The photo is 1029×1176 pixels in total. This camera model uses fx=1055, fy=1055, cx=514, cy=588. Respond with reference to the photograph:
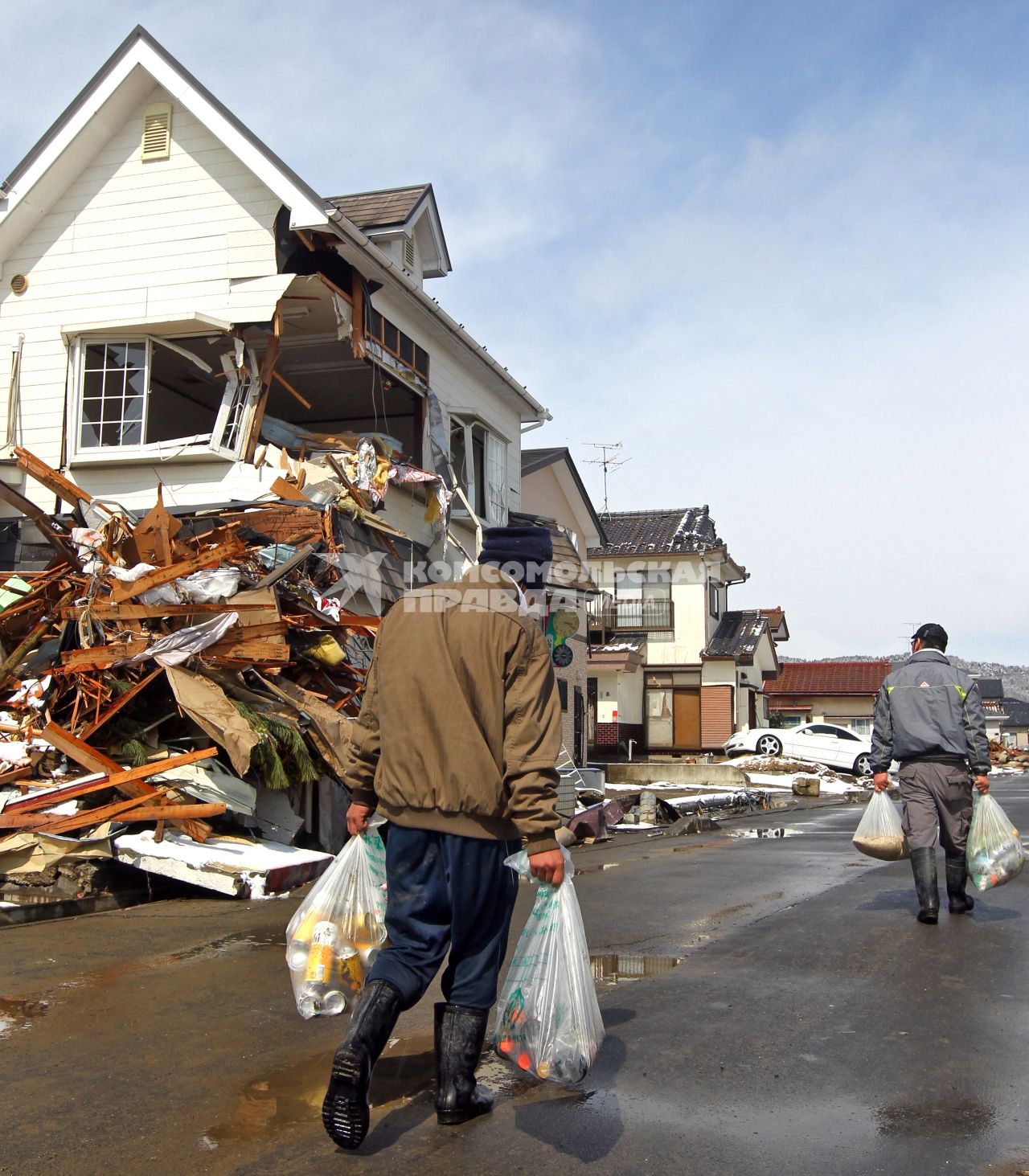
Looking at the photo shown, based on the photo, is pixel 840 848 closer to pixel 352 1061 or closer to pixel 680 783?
pixel 352 1061

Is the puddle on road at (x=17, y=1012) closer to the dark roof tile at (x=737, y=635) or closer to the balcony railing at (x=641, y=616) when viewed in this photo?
the balcony railing at (x=641, y=616)

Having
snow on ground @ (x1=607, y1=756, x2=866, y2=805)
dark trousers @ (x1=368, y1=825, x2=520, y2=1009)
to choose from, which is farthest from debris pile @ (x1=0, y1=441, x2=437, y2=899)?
snow on ground @ (x1=607, y1=756, x2=866, y2=805)

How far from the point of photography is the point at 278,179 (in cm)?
1217

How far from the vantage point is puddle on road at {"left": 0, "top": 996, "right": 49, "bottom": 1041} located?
416 centimetres

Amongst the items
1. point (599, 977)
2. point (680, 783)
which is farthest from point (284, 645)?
point (680, 783)

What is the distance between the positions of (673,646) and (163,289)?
2623 centimetres

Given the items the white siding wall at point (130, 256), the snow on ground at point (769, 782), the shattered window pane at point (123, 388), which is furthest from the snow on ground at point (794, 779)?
the white siding wall at point (130, 256)

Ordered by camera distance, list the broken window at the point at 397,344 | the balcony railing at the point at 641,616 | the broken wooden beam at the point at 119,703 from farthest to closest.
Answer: the balcony railing at the point at 641,616
the broken window at the point at 397,344
the broken wooden beam at the point at 119,703

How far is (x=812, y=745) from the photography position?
29.4 metres

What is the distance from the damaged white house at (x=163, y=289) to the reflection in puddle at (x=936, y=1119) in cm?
961

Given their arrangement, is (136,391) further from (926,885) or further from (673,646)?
(673,646)

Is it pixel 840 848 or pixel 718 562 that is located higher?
pixel 718 562

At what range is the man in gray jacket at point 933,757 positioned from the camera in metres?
6.29

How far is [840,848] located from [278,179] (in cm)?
962
